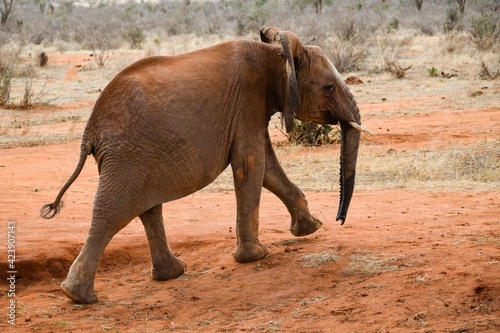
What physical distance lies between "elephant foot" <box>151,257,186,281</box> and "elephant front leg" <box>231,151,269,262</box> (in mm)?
484

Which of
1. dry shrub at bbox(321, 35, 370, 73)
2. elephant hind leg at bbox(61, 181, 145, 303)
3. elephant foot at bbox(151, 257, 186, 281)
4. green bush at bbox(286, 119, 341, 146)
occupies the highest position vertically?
elephant hind leg at bbox(61, 181, 145, 303)

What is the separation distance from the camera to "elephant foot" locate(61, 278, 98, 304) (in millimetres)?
5789

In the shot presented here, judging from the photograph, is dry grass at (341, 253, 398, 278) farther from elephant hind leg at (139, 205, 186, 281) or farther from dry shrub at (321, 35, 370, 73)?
dry shrub at (321, 35, 370, 73)

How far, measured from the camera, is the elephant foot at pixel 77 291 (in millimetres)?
5789

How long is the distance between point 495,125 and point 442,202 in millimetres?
5989

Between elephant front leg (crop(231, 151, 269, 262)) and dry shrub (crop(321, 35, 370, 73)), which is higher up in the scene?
elephant front leg (crop(231, 151, 269, 262))

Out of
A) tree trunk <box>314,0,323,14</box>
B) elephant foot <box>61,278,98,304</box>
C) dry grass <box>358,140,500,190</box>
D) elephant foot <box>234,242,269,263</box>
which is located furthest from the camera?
tree trunk <box>314,0,323,14</box>

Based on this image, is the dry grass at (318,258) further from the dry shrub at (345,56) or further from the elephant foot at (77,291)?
the dry shrub at (345,56)

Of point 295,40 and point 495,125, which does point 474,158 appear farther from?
point 295,40

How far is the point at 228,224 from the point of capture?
8180 mm

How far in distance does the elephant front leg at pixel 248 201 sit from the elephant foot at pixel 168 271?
1.59 feet

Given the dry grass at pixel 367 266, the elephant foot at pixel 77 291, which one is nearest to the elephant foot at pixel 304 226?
the dry grass at pixel 367 266

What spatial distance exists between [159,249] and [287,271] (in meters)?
1.04

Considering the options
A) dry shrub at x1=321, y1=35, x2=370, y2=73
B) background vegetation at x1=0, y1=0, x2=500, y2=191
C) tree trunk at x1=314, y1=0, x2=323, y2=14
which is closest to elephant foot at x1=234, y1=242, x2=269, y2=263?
background vegetation at x1=0, y1=0, x2=500, y2=191
